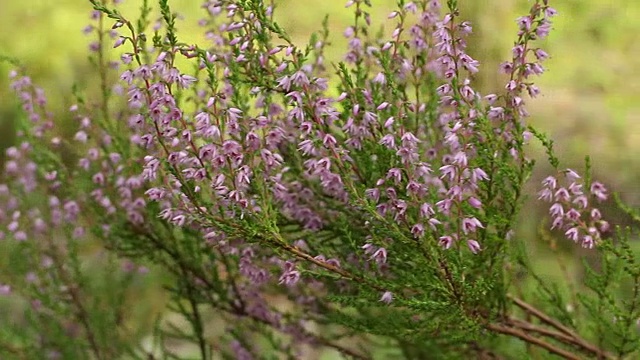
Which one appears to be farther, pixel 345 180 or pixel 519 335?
pixel 519 335

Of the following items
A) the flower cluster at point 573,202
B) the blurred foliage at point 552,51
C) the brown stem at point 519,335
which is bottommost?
the brown stem at point 519,335

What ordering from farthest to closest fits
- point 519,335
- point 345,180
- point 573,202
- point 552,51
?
point 552,51 → point 519,335 → point 573,202 → point 345,180

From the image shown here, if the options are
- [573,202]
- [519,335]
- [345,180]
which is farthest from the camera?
[519,335]

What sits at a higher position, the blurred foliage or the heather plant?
the blurred foliage

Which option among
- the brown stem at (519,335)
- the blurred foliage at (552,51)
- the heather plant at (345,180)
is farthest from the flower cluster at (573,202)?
the blurred foliage at (552,51)

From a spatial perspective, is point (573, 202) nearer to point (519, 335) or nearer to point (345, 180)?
point (519, 335)

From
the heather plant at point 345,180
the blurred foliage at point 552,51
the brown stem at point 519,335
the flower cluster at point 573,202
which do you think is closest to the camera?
the heather plant at point 345,180

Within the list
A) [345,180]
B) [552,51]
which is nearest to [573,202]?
[345,180]

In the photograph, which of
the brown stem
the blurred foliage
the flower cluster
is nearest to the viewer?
the flower cluster

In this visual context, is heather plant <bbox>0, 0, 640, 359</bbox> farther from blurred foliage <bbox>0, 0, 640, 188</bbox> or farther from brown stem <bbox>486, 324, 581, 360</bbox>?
blurred foliage <bbox>0, 0, 640, 188</bbox>

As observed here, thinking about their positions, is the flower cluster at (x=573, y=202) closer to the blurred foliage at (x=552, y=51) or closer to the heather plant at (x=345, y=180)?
the heather plant at (x=345, y=180)

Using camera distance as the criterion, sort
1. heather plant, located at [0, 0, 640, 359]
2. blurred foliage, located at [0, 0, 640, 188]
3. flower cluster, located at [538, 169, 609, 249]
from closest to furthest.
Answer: heather plant, located at [0, 0, 640, 359] < flower cluster, located at [538, 169, 609, 249] < blurred foliage, located at [0, 0, 640, 188]

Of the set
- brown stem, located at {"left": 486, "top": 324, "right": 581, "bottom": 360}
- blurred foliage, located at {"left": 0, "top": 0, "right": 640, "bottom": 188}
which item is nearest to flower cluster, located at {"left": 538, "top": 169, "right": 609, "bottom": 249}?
brown stem, located at {"left": 486, "top": 324, "right": 581, "bottom": 360}

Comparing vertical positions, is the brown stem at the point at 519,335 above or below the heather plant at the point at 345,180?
below
